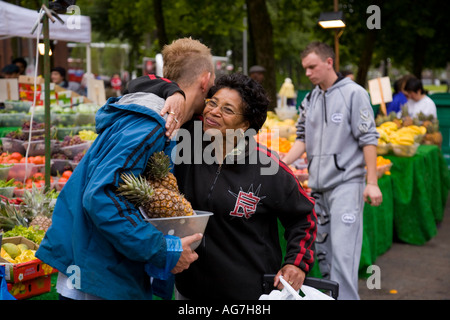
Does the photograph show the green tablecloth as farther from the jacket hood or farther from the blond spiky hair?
the jacket hood

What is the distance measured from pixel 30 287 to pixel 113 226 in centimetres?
138

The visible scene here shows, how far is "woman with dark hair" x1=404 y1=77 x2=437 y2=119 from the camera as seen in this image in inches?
400

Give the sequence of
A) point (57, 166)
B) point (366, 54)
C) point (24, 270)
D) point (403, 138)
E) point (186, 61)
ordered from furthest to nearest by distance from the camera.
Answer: point (366, 54) < point (403, 138) < point (57, 166) < point (24, 270) < point (186, 61)

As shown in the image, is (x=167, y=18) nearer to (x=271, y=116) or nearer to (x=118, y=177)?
(x=271, y=116)

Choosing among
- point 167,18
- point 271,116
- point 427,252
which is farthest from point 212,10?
point 427,252

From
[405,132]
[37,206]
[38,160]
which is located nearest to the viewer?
[37,206]

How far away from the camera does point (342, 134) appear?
464 centimetres

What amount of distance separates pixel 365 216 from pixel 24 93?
5.89m

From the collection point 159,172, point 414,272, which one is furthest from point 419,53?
point 159,172

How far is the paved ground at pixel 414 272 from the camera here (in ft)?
18.8

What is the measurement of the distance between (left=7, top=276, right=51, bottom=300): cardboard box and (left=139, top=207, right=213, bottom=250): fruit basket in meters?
1.27

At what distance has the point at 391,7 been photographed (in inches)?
656

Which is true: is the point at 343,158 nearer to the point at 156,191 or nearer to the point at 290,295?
the point at 290,295

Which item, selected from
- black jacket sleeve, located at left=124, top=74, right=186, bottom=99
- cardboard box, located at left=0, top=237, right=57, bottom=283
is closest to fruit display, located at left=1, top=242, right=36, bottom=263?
cardboard box, located at left=0, top=237, right=57, bottom=283
